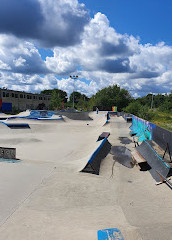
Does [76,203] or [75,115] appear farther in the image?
[75,115]

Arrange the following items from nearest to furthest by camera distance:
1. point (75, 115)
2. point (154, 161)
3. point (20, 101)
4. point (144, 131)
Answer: point (154, 161) < point (144, 131) < point (75, 115) < point (20, 101)

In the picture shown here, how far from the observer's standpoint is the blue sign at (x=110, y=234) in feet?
11.0

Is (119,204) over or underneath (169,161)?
underneath

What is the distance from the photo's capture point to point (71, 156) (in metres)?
10.4

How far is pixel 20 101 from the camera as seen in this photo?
177 feet

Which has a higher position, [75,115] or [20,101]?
[20,101]

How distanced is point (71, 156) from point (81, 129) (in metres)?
9.34

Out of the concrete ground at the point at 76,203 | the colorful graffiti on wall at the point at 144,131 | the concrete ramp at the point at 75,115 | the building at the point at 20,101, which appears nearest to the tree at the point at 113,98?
the building at the point at 20,101

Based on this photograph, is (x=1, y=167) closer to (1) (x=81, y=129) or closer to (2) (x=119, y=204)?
(2) (x=119, y=204)

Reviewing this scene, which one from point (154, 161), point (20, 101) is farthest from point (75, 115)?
point (20, 101)

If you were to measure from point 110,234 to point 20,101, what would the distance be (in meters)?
56.2

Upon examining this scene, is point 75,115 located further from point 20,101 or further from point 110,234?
point 20,101

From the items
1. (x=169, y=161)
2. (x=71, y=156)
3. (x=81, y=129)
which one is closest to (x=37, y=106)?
(x=81, y=129)

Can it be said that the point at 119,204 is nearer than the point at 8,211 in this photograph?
No
